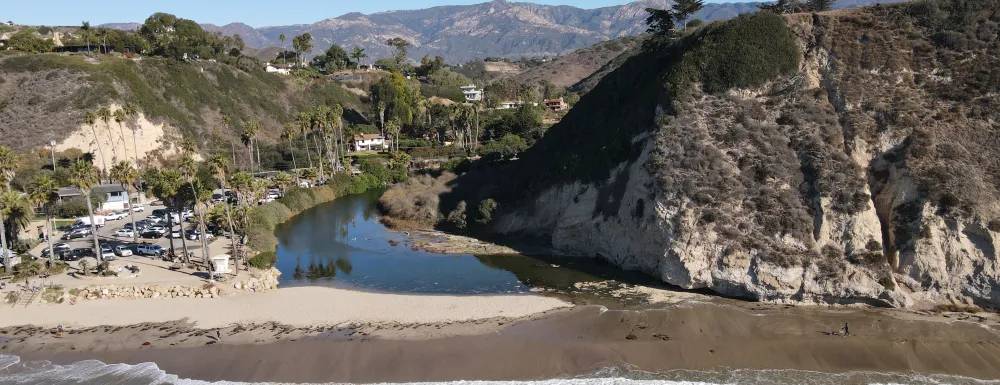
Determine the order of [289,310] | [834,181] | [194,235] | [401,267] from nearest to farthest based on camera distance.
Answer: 1. [289,310]
2. [834,181]
3. [401,267]
4. [194,235]

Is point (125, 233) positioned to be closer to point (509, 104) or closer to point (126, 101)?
point (126, 101)

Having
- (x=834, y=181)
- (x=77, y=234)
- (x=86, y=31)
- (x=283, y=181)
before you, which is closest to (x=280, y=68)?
(x=86, y=31)

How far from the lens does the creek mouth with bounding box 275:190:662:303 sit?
142 feet

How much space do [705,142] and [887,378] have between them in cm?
1985

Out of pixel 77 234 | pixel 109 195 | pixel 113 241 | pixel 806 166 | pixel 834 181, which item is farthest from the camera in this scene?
pixel 109 195

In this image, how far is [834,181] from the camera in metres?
40.0

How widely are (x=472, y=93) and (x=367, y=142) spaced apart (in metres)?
44.1

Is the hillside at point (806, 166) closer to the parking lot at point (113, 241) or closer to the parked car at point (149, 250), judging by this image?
the parking lot at point (113, 241)

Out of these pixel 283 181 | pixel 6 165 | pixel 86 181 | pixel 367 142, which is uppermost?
pixel 6 165

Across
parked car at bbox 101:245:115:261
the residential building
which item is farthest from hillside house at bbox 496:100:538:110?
parked car at bbox 101:245:115:261

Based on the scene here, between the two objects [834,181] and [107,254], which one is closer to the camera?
[834,181]

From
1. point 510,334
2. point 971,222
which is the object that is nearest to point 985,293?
point 971,222

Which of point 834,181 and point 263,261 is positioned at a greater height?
point 834,181

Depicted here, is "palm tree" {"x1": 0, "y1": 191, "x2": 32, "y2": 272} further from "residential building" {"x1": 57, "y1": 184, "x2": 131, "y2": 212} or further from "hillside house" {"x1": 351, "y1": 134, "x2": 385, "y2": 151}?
"hillside house" {"x1": 351, "y1": 134, "x2": 385, "y2": 151}
